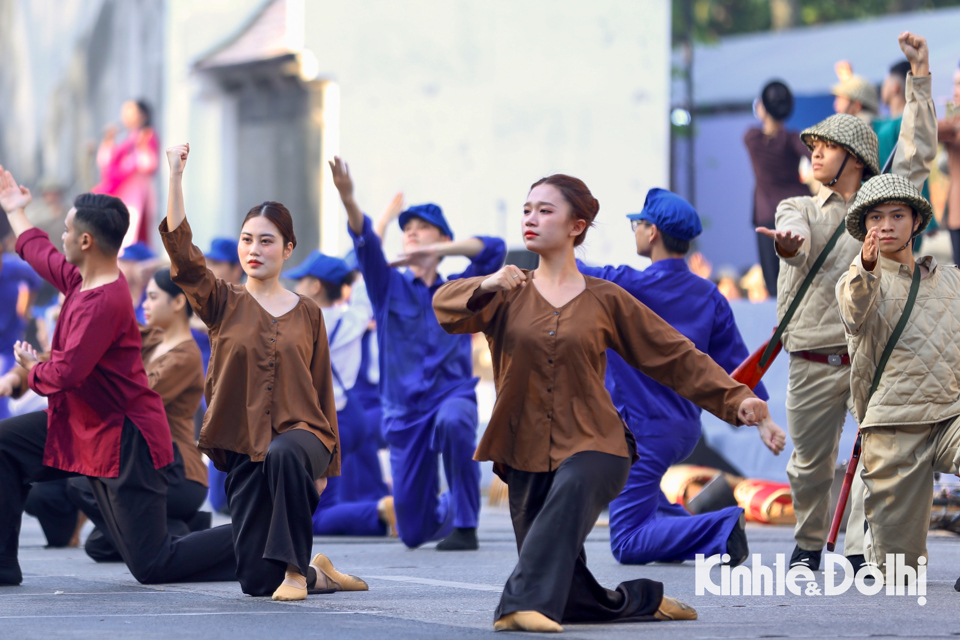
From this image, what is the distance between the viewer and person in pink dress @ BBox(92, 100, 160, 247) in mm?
19250

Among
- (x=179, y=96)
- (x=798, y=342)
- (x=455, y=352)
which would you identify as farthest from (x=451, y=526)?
(x=179, y=96)

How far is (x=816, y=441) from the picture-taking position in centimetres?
708

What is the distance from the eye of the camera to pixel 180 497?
794 centimetres

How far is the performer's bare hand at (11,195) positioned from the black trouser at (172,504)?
1.62 meters

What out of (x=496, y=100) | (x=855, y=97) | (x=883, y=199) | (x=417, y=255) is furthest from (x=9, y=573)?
(x=496, y=100)

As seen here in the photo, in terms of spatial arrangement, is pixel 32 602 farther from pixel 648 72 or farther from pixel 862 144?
pixel 648 72

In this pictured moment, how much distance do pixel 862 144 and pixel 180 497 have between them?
3.99 m

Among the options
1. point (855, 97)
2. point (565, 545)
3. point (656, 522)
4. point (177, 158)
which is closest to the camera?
point (565, 545)

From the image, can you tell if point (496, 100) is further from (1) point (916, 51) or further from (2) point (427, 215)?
(1) point (916, 51)

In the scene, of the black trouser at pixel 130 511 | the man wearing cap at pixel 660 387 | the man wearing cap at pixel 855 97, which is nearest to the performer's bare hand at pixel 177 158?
the black trouser at pixel 130 511

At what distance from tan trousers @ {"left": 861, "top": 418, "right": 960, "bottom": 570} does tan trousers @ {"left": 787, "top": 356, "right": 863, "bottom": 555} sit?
561mm

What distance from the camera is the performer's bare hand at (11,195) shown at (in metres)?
6.96

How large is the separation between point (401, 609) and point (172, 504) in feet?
8.03

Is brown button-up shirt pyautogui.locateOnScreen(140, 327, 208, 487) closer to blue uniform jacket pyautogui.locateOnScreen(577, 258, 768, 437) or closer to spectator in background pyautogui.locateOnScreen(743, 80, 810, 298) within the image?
blue uniform jacket pyautogui.locateOnScreen(577, 258, 768, 437)
